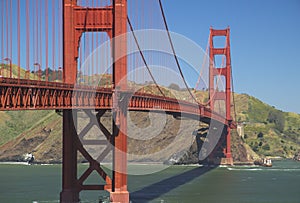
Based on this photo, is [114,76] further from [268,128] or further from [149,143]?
[268,128]

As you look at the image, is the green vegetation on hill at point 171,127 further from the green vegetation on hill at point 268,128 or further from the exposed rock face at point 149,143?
the exposed rock face at point 149,143

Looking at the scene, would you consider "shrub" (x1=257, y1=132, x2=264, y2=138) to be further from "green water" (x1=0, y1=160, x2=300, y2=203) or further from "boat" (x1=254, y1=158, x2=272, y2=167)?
"green water" (x1=0, y1=160, x2=300, y2=203)

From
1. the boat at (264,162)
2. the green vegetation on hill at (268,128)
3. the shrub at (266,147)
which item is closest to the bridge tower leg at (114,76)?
the boat at (264,162)

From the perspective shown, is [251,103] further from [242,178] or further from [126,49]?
[126,49]

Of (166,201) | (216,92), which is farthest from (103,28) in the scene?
(216,92)

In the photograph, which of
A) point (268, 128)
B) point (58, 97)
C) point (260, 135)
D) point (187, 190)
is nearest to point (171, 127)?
point (260, 135)

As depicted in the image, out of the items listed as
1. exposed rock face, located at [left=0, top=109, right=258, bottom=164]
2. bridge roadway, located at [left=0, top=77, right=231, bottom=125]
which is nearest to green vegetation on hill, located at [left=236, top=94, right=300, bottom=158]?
exposed rock face, located at [left=0, top=109, right=258, bottom=164]
